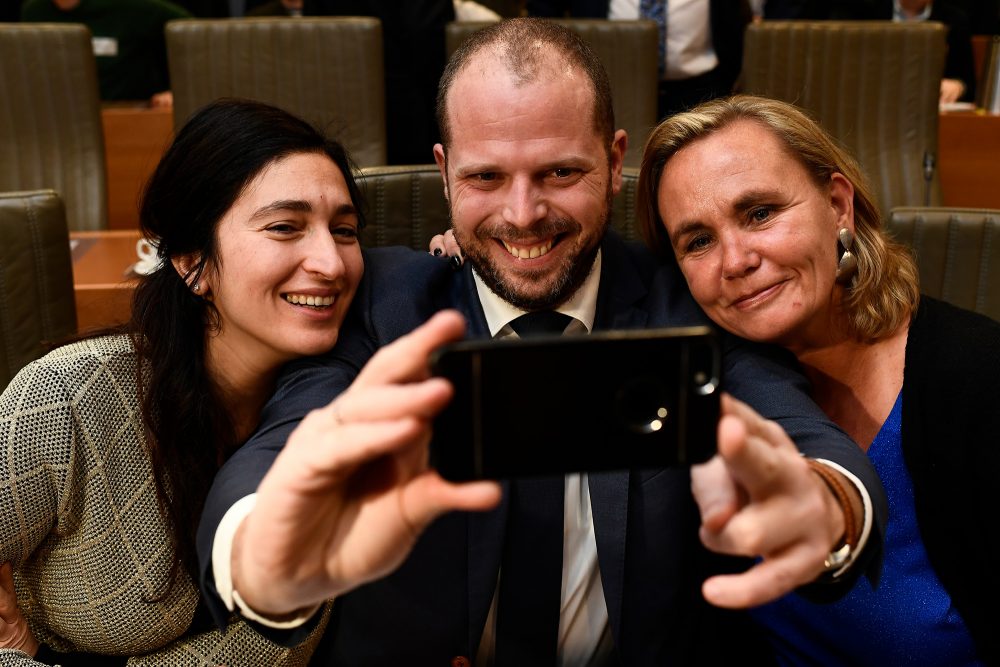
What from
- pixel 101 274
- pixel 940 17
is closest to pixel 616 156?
pixel 101 274

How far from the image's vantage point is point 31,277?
1.77 m

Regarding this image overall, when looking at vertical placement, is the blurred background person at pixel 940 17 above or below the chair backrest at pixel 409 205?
above

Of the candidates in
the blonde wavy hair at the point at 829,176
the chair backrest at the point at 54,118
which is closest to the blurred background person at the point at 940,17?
the chair backrest at the point at 54,118

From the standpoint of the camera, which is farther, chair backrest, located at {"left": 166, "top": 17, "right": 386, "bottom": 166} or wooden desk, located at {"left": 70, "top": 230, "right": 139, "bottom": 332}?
chair backrest, located at {"left": 166, "top": 17, "right": 386, "bottom": 166}

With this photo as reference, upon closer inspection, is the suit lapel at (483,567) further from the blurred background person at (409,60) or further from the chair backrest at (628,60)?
the blurred background person at (409,60)

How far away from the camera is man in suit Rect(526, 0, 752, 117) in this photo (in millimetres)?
3260

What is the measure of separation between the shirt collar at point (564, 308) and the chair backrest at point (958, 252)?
2.39 ft

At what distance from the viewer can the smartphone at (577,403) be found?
0.67m

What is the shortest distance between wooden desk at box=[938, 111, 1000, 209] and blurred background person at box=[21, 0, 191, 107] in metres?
2.70

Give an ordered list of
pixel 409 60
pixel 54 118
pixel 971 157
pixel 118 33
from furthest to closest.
Result: pixel 118 33 < pixel 971 157 < pixel 409 60 < pixel 54 118

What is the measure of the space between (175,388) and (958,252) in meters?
1.33

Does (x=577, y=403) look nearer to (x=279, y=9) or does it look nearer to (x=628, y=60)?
(x=628, y=60)

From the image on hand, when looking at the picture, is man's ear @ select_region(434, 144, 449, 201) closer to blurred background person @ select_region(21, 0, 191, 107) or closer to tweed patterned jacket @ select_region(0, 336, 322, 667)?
tweed patterned jacket @ select_region(0, 336, 322, 667)

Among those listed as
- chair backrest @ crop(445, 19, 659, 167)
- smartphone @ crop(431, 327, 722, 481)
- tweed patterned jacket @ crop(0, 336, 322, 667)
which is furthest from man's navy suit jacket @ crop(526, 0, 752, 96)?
smartphone @ crop(431, 327, 722, 481)
